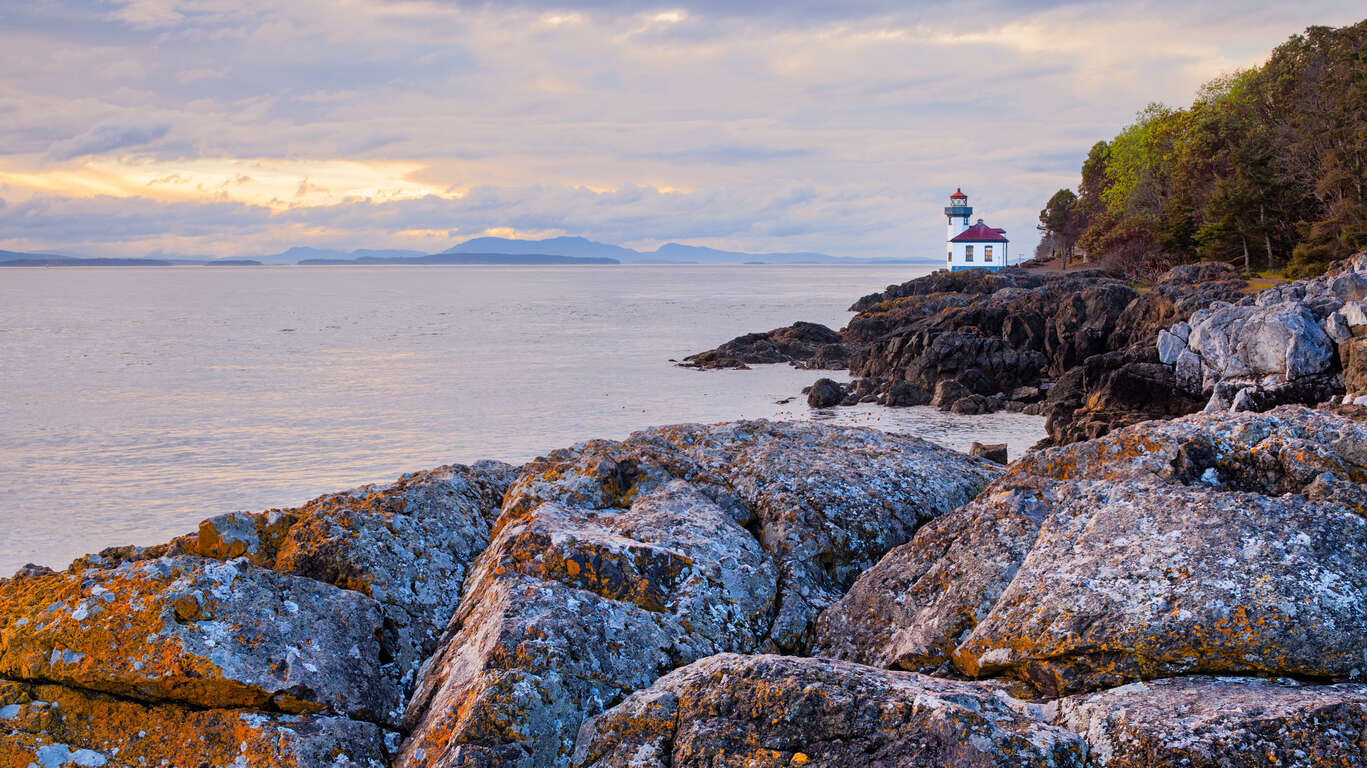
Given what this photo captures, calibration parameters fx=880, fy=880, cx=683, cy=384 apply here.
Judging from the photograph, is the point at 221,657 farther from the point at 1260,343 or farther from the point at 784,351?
the point at 784,351

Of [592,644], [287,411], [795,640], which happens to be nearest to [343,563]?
[592,644]

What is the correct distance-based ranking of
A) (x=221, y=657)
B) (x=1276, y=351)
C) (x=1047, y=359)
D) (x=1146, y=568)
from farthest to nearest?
(x=1047, y=359), (x=1276, y=351), (x=221, y=657), (x=1146, y=568)

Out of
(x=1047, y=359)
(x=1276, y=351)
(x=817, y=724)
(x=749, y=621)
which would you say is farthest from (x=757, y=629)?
(x=1047, y=359)

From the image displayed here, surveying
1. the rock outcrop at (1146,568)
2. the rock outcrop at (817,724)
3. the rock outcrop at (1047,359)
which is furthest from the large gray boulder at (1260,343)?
the rock outcrop at (817,724)

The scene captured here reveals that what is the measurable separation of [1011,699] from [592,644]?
2.02m

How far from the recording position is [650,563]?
5.26m

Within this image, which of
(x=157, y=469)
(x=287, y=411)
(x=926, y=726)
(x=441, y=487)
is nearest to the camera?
(x=926, y=726)

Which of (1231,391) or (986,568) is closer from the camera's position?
(986,568)

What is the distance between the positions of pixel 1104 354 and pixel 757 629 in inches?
976

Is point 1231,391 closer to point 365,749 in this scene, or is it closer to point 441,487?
point 441,487

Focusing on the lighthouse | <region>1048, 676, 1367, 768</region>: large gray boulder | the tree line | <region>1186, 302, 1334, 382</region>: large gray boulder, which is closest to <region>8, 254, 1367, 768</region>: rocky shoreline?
<region>1048, 676, 1367, 768</region>: large gray boulder

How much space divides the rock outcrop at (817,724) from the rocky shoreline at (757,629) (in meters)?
0.01

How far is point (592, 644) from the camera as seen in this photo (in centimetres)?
452

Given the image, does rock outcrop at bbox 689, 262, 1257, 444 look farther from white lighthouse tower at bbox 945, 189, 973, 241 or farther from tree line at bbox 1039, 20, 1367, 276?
white lighthouse tower at bbox 945, 189, 973, 241
